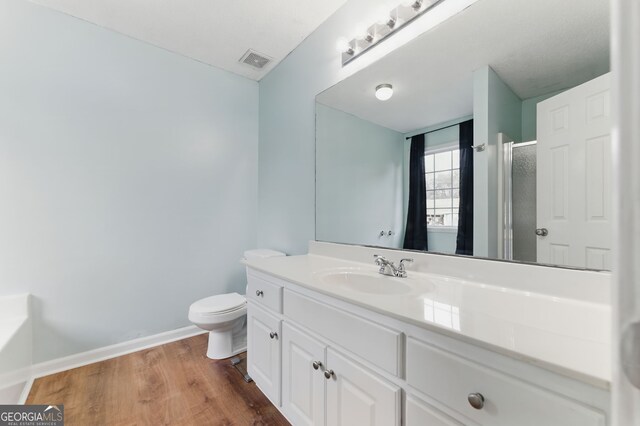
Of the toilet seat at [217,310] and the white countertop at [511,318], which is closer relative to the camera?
the white countertop at [511,318]

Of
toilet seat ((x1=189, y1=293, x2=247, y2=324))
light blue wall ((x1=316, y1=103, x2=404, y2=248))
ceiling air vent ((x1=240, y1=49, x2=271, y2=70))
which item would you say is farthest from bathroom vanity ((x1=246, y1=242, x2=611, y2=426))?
ceiling air vent ((x1=240, y1=49, x2=271, y2=70))

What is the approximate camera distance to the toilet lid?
1.89 m

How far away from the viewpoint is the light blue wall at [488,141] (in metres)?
1.08

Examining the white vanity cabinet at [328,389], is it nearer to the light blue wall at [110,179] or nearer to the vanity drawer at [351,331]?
the vanity drawer at [351,331]

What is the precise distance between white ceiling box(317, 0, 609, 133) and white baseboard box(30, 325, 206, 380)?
7.64 feet

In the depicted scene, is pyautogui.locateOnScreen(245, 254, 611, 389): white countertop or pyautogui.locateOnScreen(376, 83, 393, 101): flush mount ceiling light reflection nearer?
pyautogui.locateOnScreen(245, 254, 611, 389): white countertop

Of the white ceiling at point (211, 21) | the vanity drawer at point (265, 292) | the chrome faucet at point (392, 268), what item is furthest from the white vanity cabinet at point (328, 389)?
the white ceiling at point (211, 21)

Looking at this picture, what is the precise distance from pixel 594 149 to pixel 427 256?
692 mm

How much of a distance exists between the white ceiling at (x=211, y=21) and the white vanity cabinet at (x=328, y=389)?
2.01 metres

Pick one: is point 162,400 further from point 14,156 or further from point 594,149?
point 594,149

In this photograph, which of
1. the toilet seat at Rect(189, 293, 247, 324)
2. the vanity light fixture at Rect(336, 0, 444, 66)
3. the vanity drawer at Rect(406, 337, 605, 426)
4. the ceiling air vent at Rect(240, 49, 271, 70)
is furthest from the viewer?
the ceiling air vent at Rect(240, 49, 271, 70)

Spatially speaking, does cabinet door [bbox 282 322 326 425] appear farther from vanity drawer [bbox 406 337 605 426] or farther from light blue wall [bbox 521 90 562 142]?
light blue wall [bbox 521 90 562 142]

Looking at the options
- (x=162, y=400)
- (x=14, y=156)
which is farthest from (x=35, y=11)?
(x=162, y=400)

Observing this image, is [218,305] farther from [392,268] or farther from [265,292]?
[392,268]
